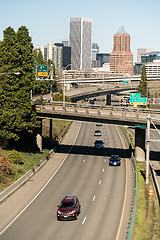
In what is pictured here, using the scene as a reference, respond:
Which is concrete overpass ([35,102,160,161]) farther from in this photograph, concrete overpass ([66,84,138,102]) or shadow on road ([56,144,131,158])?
concrete overpass ([66,84,138,102])

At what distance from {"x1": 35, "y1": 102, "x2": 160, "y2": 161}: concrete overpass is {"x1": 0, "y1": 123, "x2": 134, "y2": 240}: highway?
13.8 ft

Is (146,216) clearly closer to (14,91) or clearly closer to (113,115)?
(113,115)

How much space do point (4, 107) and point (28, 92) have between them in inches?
193

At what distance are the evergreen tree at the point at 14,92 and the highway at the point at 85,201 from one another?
911 cm

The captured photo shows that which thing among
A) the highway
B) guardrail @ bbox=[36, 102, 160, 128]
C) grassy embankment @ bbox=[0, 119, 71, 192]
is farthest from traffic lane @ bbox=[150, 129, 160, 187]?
grassy embankment @ bbox=[0, 119, 71, 192]

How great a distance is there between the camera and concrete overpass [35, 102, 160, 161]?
62.4 metres

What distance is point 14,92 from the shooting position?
213 feet

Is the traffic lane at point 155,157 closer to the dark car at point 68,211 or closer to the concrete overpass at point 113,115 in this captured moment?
the concrete overpass at point 113,115

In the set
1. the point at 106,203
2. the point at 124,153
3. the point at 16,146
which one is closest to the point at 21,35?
the point at 16,146

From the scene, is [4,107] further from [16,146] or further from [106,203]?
[106,203]

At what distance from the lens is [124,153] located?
72562mm

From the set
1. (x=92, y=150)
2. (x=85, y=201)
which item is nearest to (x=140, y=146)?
(x=92, y=150)

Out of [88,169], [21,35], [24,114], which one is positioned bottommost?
[88,169]


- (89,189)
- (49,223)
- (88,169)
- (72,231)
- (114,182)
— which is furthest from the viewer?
(88,169)
